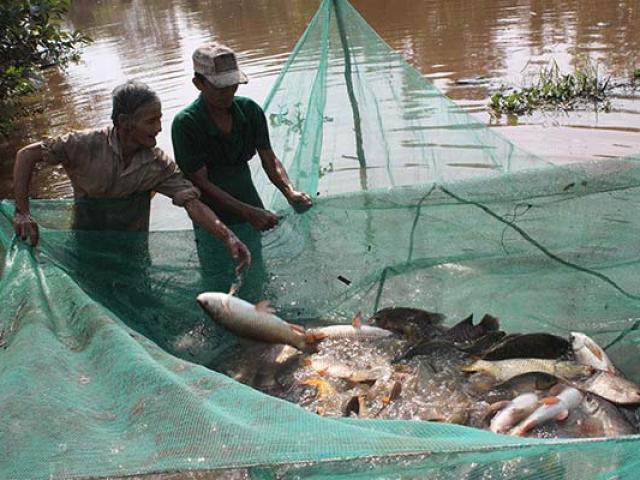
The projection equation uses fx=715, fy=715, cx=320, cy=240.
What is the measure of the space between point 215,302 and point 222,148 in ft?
3.04

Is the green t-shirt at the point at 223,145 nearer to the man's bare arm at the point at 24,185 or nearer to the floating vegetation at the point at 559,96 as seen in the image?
the man's bare arm at the point at 24,185

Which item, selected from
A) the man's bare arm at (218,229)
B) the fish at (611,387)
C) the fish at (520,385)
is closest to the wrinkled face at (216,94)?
the man's bare arm at (218,229)

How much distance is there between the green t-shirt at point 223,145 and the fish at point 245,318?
2.04 ft

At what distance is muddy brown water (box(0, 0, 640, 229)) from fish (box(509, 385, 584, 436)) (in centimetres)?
486

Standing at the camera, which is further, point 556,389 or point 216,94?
point 216,94

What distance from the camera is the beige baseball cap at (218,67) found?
356 centimetres

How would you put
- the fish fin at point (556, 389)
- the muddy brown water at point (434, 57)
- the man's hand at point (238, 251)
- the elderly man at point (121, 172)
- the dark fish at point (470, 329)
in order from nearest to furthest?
the fish fin at point (556, 389)
the elderly man at point (121, 172)
the dark fish at point (470, 329)
the man's hand at point (238, 251)
the muddy brown water at point (434, 57)

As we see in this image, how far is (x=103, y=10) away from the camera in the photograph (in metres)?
27.2

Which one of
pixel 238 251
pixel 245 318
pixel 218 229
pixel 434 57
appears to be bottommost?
pixel 434 57

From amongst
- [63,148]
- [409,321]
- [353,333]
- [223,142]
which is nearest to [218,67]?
[223,142]

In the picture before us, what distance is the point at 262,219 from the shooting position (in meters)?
3.79

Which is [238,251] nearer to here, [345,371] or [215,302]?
[215,302]

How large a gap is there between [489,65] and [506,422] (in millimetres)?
9053

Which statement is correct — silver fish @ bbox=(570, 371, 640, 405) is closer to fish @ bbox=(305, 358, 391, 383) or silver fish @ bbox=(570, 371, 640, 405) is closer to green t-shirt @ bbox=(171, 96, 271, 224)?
fish @ bbox=(305, 358, 391, 383)
